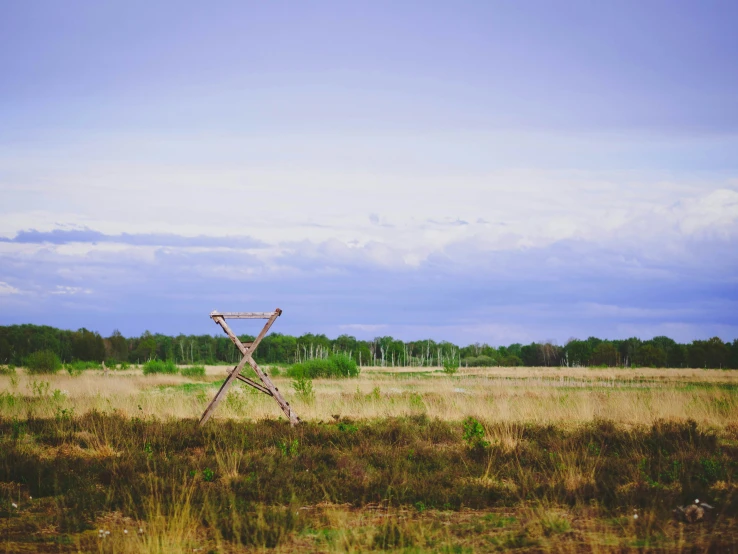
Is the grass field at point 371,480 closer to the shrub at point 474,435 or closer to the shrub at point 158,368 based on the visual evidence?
the shrub at point 474,435

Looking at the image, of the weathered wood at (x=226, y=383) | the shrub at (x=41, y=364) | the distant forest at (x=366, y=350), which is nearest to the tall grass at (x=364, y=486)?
the weathered wood at (x=226, y=383)

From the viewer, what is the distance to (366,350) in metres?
127

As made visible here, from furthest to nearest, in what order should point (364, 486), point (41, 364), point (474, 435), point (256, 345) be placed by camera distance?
1. point (41, 364)
2. point (256, 345)
3. point (474, 435)
4. point (364, 486)

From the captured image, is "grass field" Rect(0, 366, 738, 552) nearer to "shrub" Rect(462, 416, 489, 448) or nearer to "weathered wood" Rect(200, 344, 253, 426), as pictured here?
"shrub" Rect(462, 416, 489, 448)

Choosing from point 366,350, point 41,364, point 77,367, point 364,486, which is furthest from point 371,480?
point 366,350

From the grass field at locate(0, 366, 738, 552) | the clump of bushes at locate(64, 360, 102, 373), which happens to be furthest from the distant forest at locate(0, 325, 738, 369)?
the grass field at locate(0, 366, 738, 552)

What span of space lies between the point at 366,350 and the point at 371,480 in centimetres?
11768

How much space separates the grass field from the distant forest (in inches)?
2495

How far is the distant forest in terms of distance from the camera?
102188 millimetres

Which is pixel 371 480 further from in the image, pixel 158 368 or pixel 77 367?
pixel 77 367

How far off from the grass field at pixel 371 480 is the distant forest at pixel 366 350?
63.4m

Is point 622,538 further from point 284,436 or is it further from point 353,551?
point 284,436

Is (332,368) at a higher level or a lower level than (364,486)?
lower

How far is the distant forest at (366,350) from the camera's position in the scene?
102 meters
